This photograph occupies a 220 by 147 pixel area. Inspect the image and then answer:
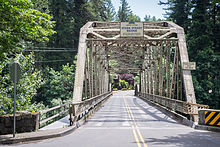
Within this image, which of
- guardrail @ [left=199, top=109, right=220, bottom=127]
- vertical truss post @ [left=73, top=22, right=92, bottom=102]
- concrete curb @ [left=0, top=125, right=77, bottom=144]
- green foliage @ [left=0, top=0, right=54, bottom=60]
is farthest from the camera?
vertical truss post @ [left=73, top=22, right=92, bottom=102]

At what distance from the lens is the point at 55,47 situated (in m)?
51.5

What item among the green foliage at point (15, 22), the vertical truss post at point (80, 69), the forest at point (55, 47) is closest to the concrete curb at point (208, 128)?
the forest at point (55, 47)

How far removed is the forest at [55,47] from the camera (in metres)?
9.59

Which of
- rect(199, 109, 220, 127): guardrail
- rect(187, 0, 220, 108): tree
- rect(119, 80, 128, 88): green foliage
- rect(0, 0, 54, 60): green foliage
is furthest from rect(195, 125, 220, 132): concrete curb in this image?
rect(119, 80, 128, 88): green foliage

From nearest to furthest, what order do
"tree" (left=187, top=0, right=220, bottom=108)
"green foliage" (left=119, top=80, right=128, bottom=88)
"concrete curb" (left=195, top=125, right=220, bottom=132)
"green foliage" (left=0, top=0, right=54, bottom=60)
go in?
1. "green foliage" (left=0, top=0, right=54, bottom=60)
2. "concrete curb" (left=195, top=125, right=220, bottom=132)
3. "tree" (left=187, top=0, right=220, bottom=108)
4. "green foliage" (left=119, top=80, right=128, bottom=88)

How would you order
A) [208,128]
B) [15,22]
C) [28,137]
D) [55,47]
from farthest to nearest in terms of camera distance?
[55,47]
[208,128]
[15,22]
[28,137]

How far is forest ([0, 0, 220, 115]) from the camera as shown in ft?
31.5

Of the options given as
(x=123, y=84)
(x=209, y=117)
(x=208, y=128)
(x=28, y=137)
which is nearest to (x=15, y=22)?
(x=28, y=137)

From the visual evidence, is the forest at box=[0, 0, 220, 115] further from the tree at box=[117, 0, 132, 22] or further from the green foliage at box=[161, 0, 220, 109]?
the tree at box=[117, 0, 132, 22]

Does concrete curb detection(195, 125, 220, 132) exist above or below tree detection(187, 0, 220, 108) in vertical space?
below

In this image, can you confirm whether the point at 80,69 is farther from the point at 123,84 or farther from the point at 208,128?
the point at 123,84

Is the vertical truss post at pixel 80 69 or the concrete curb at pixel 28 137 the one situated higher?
the vertical truss post at pixel 80 69

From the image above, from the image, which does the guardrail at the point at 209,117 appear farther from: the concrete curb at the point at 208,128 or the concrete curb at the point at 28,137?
the concrete curb at the point at 28,137

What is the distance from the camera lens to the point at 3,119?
8766 millimetres
